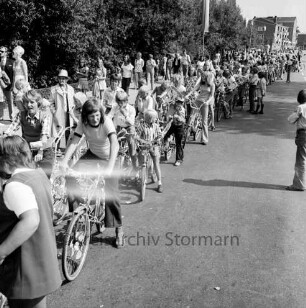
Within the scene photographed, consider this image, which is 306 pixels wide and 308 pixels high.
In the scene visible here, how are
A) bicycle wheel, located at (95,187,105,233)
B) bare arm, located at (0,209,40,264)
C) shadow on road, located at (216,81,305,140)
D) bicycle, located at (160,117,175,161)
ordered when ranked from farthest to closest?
shadow on road, located at (216,81,305,140)
bicycle, located at (160,117,175,161)
bicycle wheel, located at (95,187,105,233)
bare arm, located at (0,209,40,264)

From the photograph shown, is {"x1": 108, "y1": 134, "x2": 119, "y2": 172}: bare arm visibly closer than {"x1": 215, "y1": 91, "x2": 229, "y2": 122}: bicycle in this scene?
Yes

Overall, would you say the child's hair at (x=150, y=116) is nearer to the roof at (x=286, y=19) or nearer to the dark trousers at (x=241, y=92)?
the dark trousers at (x=241, y=92)

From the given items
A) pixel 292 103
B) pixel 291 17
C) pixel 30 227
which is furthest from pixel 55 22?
pixel 291 17

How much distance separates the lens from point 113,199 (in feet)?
16.1

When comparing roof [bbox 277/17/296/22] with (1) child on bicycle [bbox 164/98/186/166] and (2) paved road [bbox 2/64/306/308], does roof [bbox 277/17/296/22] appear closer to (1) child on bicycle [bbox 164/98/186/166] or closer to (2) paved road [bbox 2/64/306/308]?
(1) child on bicycle [bbox 164/98/186/166]

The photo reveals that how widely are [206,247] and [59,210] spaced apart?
221 centimetres

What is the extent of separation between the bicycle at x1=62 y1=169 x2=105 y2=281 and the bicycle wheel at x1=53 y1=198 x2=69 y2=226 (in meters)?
0.85

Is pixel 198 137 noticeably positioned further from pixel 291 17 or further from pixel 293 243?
pixel 291 17

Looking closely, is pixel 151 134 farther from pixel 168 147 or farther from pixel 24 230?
pixel 24 230

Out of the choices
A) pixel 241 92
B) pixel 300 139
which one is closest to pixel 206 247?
pixel 300 139

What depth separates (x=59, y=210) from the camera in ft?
19.4

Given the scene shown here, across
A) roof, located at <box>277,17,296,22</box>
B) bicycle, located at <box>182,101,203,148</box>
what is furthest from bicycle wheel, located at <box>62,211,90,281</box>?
roof, located at <box>277,17,296,22</box>

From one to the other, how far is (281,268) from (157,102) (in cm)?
685

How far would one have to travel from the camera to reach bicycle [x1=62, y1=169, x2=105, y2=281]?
14.0ft
